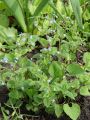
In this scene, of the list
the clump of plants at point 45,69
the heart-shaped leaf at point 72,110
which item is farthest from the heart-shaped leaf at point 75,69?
the heart-shaped leaf at point 72,110

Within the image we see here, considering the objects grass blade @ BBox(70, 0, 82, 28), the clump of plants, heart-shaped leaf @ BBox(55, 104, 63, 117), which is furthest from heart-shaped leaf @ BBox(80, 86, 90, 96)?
grass blade @ BBox(70, 0, 82, 28)

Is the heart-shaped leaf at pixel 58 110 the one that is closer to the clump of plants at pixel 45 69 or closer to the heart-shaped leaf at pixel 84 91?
the clump of plants at pixel 45 69

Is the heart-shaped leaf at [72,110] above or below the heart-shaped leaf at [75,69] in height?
below

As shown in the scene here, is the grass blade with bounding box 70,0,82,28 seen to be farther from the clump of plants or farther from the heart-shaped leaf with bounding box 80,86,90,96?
the heart-shaped leaf with bounding box 80,86,90,96

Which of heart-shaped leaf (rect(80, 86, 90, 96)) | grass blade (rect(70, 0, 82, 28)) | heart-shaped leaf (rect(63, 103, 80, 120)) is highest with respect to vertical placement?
grass blade (rect(70, 0, 82, 28))

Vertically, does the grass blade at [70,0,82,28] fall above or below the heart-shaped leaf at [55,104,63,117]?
above

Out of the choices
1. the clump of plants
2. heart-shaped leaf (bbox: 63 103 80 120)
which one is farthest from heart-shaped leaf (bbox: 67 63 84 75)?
heart-shaped leaf (bbox: 63 103 80 120)

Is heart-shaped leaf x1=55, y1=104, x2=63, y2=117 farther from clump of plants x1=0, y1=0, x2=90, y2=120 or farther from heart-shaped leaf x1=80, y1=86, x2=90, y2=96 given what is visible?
heart-shaped leaf x1=80, y1=86, x2=90, y2=96

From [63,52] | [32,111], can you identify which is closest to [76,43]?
[63,52]
